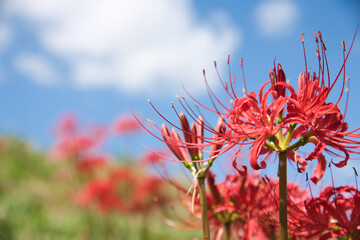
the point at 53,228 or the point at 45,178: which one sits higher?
the point at 45,178

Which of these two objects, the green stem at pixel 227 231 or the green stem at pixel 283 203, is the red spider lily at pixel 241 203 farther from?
the green stem at pixel 283 203

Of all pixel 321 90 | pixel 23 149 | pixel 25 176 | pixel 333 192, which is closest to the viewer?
pixel 321 90

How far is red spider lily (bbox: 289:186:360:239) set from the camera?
1275 mm

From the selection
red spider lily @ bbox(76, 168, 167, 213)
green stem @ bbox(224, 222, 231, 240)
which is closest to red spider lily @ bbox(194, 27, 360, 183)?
green stem @ bbox(224, 222, 231, 240)

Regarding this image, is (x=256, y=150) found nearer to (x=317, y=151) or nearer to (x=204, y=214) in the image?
(x=317, y=151)

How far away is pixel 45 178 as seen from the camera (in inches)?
469

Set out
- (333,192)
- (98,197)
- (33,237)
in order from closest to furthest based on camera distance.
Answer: (333,192) < (98,197) < (33,237)

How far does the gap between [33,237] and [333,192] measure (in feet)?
17.9

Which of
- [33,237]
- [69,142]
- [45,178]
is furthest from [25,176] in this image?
[69,142]

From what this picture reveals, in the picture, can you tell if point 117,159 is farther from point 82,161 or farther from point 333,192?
point 333,192

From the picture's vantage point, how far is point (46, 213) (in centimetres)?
853

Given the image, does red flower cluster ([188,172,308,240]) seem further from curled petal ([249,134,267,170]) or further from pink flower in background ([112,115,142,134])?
pink flower in background ([112,115,142,134])

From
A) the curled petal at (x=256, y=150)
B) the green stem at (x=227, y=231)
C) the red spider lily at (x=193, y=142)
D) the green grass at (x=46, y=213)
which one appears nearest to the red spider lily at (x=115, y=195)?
the green grass at (x=46, y=213)

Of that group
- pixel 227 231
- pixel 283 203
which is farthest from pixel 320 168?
pixel 227 231
